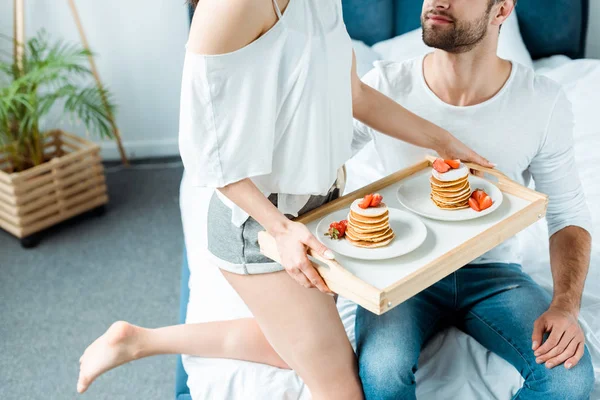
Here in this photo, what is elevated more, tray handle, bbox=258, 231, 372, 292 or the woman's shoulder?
the woman's shoulder

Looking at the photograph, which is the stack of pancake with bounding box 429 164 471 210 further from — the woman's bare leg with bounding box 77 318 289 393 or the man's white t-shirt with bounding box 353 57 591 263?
the woman's bare leg with bounding box 77 318 289 393

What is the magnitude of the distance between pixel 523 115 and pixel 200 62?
0.85 metres

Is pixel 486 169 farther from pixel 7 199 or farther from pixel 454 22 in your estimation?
pixel 7 199

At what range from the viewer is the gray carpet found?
2.36 metres

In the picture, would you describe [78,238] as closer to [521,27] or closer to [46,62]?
[46,62]

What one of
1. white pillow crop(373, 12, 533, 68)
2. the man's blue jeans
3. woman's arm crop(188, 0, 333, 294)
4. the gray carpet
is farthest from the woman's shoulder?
white pillow crop(373, 12, 533, 68)

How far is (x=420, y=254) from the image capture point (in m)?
1.30

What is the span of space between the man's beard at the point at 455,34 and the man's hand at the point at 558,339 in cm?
63

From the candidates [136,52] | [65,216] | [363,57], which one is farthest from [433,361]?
[136,52]

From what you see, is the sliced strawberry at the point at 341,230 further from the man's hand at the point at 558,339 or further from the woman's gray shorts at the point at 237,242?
the man's hand at the point at 558,339

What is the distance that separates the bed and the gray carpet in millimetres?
431

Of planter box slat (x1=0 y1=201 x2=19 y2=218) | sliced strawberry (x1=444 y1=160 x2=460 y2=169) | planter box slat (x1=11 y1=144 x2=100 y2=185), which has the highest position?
sliced strawberry (x1=444 y1=160 x2=460 y2=169)

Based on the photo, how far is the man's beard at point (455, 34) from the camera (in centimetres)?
167

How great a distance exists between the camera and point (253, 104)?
126 centimetres
